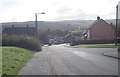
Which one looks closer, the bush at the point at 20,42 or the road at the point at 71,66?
the road at the point at 71,66

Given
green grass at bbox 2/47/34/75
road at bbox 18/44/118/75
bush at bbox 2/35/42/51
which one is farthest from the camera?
bush at bbox 2/35/42/51

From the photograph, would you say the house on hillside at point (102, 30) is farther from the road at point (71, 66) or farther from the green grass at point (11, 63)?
the green grass at point (11, 63)

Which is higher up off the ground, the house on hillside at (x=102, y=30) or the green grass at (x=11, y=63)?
the house on hillside at (x=102, y=30)

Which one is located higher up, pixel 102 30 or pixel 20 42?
pixel 102 30

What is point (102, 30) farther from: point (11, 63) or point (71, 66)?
point (11, 63)

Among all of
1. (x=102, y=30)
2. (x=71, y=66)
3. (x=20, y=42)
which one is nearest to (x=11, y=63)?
(x=71, y=66)

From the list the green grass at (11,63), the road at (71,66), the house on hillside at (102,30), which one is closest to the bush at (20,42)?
the road at (71,66)

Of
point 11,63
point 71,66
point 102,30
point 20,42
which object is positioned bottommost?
point 71,66

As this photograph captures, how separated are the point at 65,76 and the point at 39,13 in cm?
3787

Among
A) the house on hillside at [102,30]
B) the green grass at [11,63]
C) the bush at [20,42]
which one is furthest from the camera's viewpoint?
the house on hillside at [102,30]

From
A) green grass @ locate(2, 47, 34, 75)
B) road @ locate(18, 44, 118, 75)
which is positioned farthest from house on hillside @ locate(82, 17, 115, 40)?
green grass @ locate(2, 47, 34, 75)

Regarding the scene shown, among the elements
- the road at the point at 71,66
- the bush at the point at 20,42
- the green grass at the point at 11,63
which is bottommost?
the road at the point at 71,66

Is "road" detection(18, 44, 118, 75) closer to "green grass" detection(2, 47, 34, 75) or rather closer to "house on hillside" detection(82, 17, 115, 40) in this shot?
"green grass" detection(2, 47, 34, 75)

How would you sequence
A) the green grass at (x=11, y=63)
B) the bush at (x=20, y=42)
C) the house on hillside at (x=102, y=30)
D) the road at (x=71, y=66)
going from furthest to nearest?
the house on hillside at (x=102, y=30)
the bush at (x=20, y=42)
the road at (x=71, y=66)
the green grass at (x=11, y=63)
